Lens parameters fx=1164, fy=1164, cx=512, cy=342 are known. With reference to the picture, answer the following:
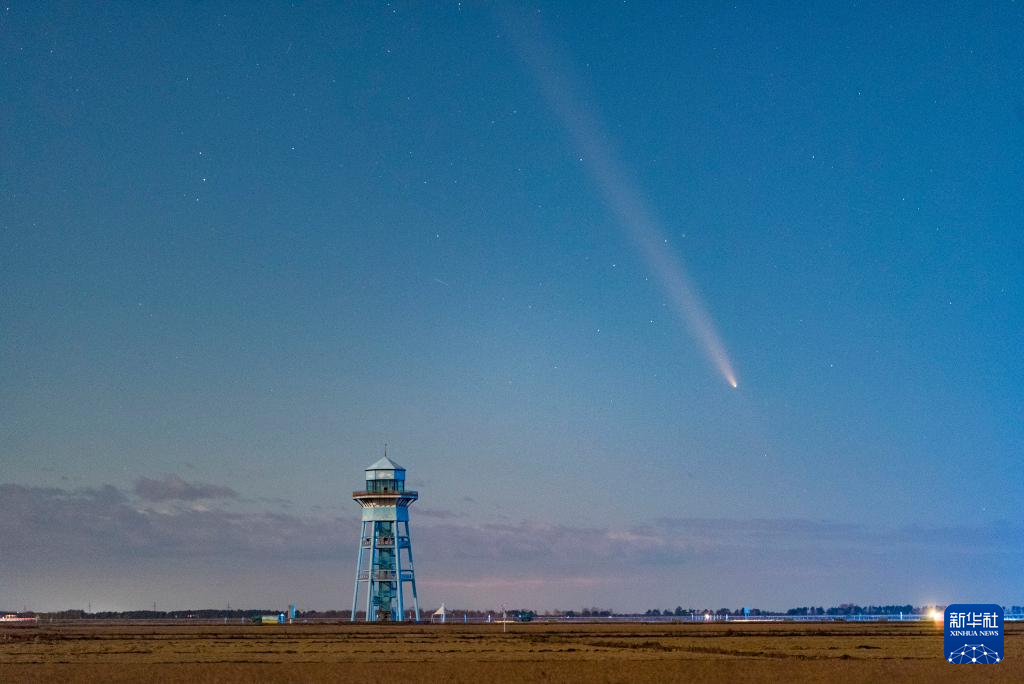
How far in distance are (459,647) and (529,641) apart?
12.6 metres

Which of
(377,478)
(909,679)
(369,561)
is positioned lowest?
(909,679)

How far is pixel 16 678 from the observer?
58.3 metres

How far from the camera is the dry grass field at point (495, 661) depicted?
57.8 m

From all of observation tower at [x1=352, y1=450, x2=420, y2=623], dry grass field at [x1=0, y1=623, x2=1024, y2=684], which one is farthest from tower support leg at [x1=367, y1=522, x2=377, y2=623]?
dry grass field at [x1=0, y1=623, x2=1024, y2=684]

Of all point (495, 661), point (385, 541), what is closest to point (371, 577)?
point (385, 541)

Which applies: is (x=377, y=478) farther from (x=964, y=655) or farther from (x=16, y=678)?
(x=964, y=655)

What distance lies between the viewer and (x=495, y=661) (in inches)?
2714

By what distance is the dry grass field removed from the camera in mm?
57812

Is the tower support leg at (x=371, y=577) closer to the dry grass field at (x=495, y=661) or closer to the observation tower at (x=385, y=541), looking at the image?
the observation tower at (x=385, y=541)

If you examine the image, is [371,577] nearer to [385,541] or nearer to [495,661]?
[385,541]

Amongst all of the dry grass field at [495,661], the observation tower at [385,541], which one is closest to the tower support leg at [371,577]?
the observation tower at [385,541]

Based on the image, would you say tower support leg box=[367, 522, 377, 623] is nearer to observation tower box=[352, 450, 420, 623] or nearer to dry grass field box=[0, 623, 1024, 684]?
observation tower box=[352, 450, 420, 623]

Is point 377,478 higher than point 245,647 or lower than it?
higher

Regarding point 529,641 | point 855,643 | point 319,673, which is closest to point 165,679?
point 319,673
